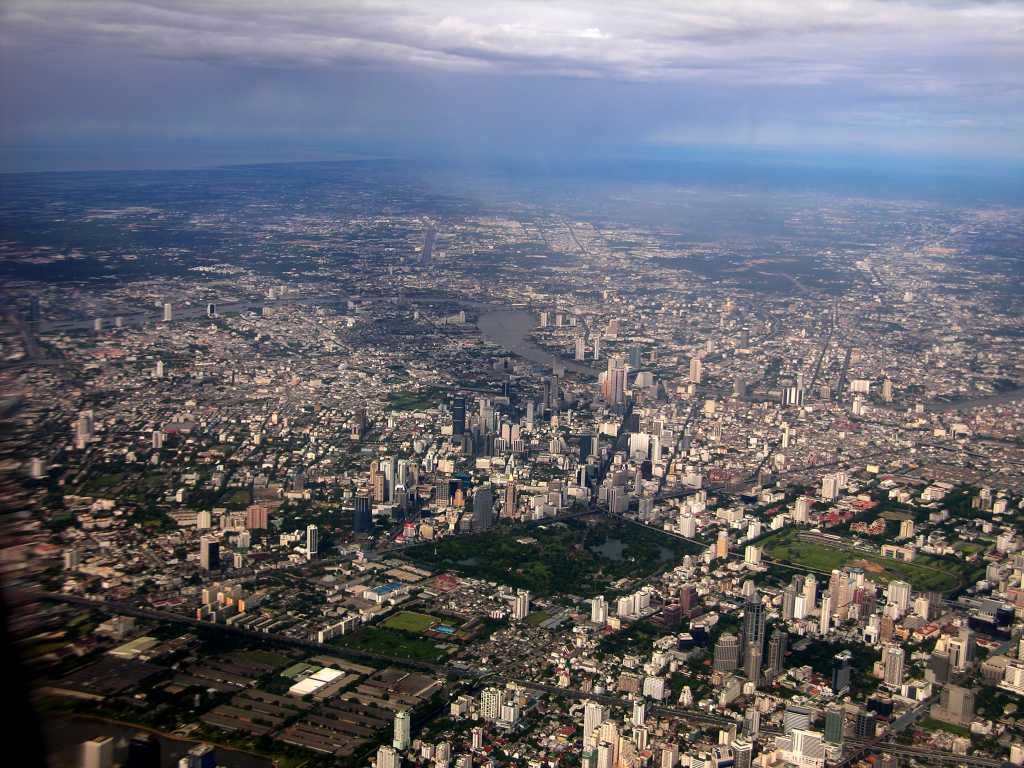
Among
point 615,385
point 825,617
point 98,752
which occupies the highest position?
point 98,752

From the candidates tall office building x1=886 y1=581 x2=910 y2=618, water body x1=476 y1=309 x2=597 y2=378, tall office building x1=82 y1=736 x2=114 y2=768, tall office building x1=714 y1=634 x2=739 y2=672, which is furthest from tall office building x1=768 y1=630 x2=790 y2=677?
water body x1=476 y1=309 x2=597 y2=378

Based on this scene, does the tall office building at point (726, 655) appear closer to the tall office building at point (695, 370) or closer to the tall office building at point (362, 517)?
the tall office building at point (362, 517)

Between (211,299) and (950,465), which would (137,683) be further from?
(211,299)

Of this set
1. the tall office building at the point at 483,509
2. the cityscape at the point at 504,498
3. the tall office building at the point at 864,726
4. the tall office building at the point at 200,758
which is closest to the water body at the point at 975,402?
the cityscape at the point at 504,498

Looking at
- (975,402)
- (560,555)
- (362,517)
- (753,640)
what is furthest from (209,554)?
(975,402)

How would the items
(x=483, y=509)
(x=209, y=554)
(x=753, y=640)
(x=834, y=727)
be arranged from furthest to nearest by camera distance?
1. (x=483, y=509)
2. (x=209, y=554)
3. (x=753, y=640)
4. (x=834, y=727)

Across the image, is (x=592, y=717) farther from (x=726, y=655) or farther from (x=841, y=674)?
(x=841, y=674)
